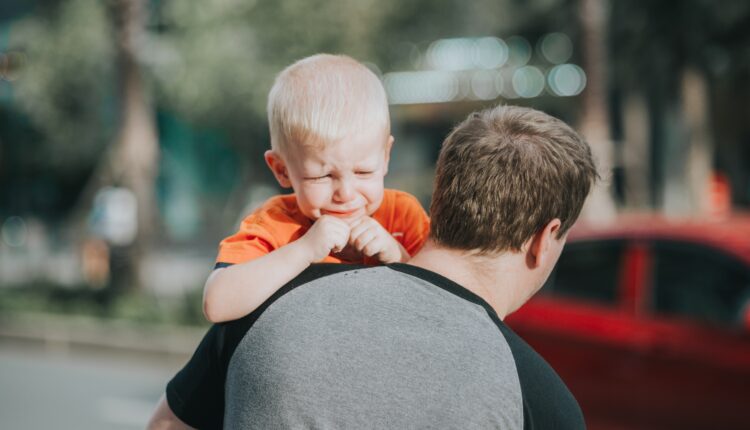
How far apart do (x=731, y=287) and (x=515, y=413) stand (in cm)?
373

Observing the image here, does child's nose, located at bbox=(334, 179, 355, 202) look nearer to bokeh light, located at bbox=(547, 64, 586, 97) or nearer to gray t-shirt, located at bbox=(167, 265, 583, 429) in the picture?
gray t-shirt, located at bbox=(167, 265, 583, 429)

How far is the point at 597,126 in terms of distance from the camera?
11.4 meters

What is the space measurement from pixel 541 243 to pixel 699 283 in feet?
11.8

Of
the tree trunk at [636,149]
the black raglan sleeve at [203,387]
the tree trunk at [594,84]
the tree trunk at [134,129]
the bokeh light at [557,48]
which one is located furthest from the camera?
the bokeh light at [557,48]

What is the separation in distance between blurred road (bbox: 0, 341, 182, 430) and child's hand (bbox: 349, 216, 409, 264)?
6.18m

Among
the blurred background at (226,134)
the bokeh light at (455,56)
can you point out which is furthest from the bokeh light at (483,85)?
the bokeh light at (455,56)

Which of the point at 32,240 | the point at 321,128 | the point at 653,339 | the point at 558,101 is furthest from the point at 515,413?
the point at 32,240

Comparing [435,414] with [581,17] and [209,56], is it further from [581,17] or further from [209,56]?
[209,56]

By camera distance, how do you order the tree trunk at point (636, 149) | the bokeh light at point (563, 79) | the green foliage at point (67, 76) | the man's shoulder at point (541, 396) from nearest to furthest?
the man's shoulder at point (541, 396) → the tree trunk at point (636, 149) → the bokeh light at point (563, 79) → the green foliage at point (67, 76)

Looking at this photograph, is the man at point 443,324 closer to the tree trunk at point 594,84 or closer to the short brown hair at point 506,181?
the short brown hair at point 506,181

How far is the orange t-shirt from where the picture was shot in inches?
70.6

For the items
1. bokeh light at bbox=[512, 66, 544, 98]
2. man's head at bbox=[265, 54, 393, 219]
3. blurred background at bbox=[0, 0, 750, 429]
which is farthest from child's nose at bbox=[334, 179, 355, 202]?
bokeh light at bbox=[512, 66, 544, 98]

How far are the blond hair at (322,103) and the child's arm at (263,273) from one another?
161 millimetres

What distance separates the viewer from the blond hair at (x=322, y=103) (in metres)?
1.72
